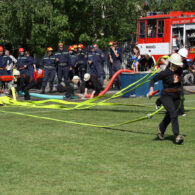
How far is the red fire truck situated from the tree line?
5.09 m

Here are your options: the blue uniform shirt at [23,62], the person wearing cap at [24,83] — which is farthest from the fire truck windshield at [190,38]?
the person wearing cap at [24,83]

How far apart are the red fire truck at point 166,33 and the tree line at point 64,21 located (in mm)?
5094

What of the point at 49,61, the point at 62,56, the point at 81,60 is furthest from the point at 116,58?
the point at 49,61

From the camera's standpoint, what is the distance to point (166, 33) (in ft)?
83.9

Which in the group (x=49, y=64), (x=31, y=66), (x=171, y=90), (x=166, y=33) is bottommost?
(x=31, y=66)

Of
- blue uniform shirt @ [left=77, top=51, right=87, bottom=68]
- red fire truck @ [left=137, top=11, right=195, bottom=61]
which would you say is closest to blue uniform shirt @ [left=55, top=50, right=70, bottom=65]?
blue uniform shirt @ [left=77, top=51, right=87, bottom=68]

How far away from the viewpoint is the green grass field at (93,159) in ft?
18.3

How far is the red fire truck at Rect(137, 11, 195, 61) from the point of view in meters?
24.2

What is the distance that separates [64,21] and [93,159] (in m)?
23.9

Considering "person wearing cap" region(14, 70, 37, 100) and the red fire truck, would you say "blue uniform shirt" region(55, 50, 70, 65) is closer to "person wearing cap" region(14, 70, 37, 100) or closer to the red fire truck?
"person wearing cap" region(14, 70, 37, 100)

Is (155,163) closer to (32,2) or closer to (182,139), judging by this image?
(182,139)

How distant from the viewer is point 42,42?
31.7 metres

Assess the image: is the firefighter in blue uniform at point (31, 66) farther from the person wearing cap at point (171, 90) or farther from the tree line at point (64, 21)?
the person wearing cap at point (171, 90)

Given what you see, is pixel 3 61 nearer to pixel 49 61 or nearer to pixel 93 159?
pixel 49 61
